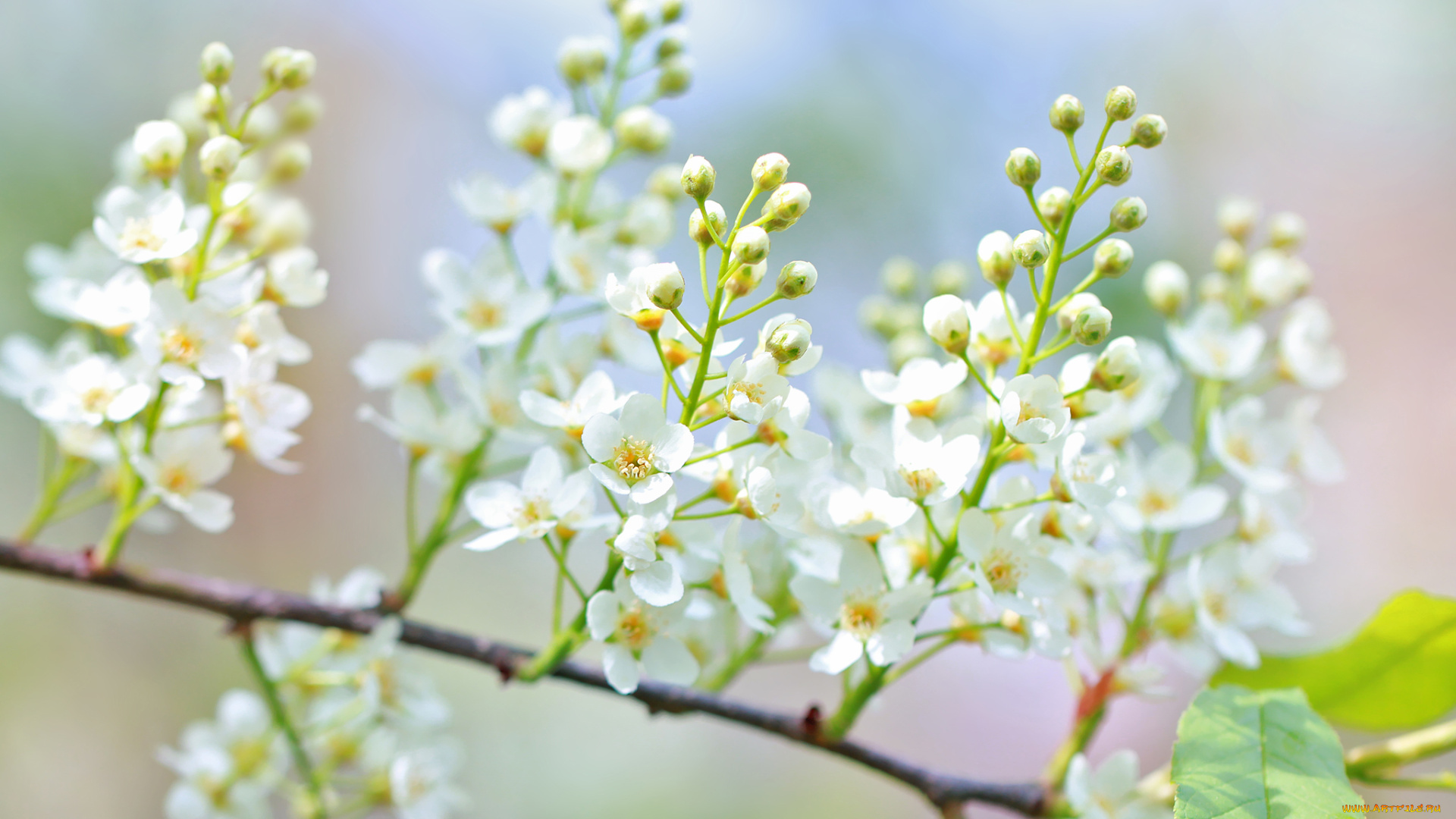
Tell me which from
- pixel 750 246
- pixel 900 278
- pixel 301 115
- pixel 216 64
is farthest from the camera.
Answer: pixel 900 278

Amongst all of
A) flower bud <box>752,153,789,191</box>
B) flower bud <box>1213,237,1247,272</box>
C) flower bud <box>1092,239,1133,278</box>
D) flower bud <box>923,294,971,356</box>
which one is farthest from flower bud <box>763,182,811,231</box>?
flower bud <box>1213,237,1247,272</box>

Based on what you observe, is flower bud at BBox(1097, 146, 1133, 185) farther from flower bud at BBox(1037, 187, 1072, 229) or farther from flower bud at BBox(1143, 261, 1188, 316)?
flower bud at BBox(1143, 261, 1188, 316)

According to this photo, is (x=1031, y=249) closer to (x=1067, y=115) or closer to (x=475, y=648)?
(x=1067, y=115)

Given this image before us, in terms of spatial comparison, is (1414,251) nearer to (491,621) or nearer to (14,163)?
(491,621)

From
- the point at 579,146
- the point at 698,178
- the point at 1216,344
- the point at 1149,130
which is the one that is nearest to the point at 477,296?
the point at 579,146

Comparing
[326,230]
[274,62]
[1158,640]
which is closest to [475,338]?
[274,62]

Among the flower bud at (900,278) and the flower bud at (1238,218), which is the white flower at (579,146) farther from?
the flower bud at (1238,218)
